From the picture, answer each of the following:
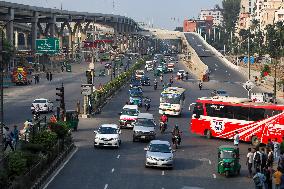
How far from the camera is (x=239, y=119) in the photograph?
40.9 m

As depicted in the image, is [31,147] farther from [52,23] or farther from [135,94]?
[52,23]

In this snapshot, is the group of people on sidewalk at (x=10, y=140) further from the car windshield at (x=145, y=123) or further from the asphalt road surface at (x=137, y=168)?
the car windshield at (x=145, y=123)

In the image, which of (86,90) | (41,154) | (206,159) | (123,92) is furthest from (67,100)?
(41,154)

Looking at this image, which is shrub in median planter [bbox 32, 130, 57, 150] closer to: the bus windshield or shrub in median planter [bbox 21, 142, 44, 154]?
shrub in median planter [bbox 21, 142, 44, 154]

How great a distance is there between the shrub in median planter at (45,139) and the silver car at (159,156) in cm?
469

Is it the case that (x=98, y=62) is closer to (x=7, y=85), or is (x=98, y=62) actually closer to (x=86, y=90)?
(x=7, y=85)

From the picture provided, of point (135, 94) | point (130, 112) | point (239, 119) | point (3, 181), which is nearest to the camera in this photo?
point (3, 181)

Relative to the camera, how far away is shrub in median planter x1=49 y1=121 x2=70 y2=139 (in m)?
33.9

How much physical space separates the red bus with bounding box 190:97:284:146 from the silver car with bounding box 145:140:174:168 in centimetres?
895

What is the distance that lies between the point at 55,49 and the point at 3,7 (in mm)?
13664

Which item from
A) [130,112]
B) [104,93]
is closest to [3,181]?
[130,112]

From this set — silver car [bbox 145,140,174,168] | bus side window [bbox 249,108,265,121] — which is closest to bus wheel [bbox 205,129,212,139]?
bus side window [bbox 249,108,265,121]

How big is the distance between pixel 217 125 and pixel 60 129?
1232 centimetres

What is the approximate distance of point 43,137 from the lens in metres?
30.4
